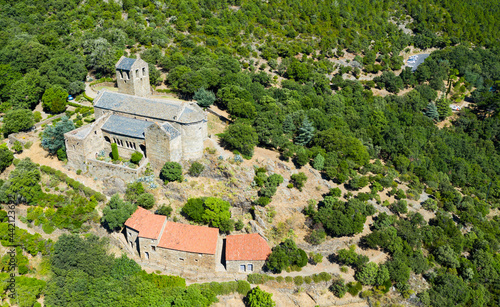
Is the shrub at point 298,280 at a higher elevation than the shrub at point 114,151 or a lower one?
lower

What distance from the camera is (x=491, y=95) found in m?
118

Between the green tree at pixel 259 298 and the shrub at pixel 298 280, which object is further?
the shrub at pixel 298 280

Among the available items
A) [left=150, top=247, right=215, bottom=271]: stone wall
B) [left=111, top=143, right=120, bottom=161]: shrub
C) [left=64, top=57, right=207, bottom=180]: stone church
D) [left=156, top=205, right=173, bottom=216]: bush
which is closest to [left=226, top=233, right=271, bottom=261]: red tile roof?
Result: [left=150, top=247, right=215, bottom=271]: stone wall

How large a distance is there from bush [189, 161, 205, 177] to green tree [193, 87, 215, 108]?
2039 centimetres

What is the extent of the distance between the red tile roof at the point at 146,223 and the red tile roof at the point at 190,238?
129cm

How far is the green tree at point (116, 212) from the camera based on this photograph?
5069cm

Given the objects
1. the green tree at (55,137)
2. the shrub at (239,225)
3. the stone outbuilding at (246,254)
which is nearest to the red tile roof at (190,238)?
the stone outbuilding at (246,254)

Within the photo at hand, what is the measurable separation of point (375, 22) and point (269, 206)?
118m

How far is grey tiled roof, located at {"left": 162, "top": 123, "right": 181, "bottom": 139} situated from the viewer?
56.3 metres

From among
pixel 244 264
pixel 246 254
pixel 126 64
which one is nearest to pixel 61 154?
pixel 126 64

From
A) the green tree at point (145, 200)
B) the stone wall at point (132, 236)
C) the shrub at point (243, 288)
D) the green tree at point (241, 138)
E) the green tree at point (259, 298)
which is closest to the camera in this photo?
the green tree at point (259, 298)

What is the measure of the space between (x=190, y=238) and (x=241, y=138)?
20.5m

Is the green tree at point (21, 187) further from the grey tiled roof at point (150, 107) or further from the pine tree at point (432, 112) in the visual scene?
the pine tree at point (432, 112)

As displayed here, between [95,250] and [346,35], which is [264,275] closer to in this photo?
[95,250]
